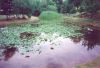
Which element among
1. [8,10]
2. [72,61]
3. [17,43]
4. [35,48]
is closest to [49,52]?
[35,48]

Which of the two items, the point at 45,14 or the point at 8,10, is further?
the point at 45,14

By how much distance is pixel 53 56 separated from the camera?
43.4 ft

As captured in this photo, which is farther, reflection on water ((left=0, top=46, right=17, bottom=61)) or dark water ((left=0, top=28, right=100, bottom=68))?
reflection on water ((left=0, top=46, right=17, bottom=61))

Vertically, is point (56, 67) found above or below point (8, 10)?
below

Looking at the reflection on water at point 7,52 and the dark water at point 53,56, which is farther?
the reflection on water at point 7,52

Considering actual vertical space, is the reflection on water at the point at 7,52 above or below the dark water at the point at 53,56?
above

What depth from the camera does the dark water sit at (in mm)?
11578

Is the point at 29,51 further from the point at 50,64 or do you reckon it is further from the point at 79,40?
the point at 79,40

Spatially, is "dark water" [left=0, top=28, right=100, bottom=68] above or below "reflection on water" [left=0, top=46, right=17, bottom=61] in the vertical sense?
below

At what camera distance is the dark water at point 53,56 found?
456 inches

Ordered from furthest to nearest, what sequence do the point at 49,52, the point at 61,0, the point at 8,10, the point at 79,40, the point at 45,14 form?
the point at 61,0, the point at 45,14, the point at 8,10, the point at 79,40, the point at 49,52

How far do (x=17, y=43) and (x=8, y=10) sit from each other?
63.0ft

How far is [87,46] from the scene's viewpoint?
16.3 meters

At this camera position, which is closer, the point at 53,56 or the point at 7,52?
the point at 53,56
